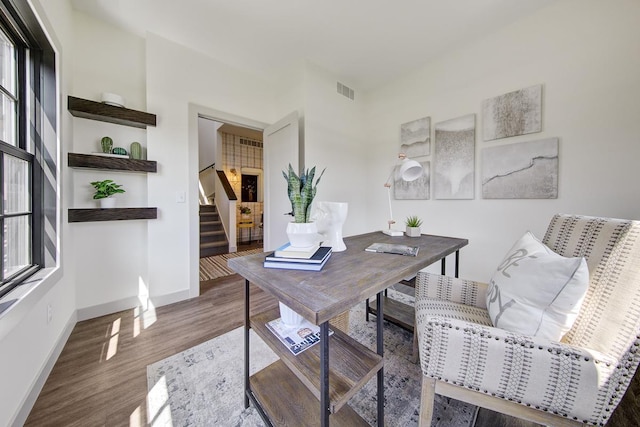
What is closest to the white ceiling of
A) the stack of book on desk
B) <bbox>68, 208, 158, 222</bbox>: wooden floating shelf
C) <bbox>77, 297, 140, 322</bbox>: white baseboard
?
<bbox>68, 208, 158, 222</bbox>: wooden floating shelf

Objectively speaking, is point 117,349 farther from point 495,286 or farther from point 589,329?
point 589,329

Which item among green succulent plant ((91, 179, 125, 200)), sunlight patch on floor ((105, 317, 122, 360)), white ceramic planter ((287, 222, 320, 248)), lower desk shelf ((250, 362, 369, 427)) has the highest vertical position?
green succulent plant ((91, 179, 125, 200))

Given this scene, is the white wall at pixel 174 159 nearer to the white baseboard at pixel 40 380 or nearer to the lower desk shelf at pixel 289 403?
the white baseboard at pixel 40 380

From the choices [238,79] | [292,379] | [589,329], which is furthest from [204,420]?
[238,79]

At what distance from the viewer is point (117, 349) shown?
1603mm

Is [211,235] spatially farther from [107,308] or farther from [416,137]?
[416,137]

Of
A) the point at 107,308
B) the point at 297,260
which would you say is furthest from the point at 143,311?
the point at 297,260

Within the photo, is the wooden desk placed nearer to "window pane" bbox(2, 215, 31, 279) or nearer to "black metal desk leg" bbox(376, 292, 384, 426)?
"black metal desk leg" bbox(376, 292, 384, 426)

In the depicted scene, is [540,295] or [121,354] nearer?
[540,295]

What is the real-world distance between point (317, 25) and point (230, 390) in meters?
2.96

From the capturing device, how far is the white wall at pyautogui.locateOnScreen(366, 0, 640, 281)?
1.64 m

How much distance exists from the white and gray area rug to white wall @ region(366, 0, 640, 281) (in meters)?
1.47

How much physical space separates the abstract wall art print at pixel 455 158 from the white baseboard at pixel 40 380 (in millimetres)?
3382

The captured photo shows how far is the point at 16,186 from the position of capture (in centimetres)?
125
